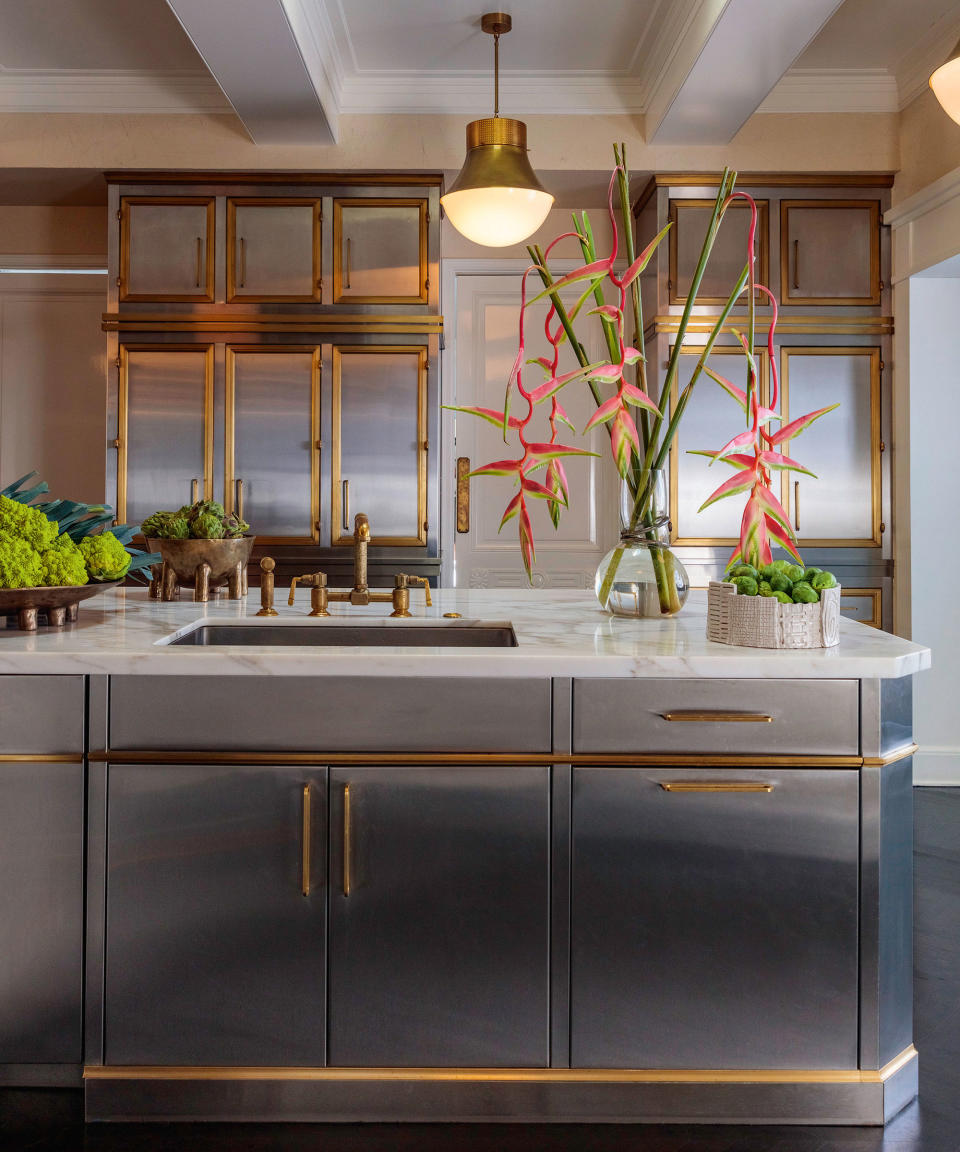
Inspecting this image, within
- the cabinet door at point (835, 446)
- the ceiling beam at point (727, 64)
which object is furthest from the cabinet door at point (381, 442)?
the cabinet door at point (835, 446)

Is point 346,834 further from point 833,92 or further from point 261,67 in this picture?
point 833,92

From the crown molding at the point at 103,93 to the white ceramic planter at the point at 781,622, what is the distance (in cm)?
350

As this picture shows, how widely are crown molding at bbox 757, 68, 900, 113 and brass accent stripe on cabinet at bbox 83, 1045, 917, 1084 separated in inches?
148

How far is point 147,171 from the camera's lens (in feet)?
13.5

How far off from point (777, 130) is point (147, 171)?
108 inches

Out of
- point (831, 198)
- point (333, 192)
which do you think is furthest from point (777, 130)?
point (333, 192)

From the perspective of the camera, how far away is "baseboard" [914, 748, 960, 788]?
13.6 ft

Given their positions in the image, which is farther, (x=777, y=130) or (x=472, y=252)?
(x=472, y=252)

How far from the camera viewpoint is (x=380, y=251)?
4156 mm

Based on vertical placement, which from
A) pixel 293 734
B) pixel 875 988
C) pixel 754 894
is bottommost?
pixel 875 988

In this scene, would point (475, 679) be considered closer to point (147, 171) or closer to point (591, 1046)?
point (591, 1046)

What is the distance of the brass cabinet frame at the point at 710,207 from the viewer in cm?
414

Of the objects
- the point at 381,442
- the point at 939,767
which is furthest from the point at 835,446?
the point at 381,442

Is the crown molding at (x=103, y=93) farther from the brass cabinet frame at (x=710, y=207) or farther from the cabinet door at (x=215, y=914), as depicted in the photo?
the cabinet door at (x=215, y=914)
